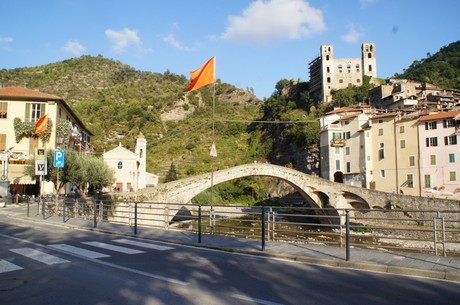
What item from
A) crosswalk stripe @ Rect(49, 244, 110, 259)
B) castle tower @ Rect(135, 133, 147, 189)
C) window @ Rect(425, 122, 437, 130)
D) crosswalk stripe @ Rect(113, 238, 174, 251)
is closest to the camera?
crosswalk stripe @ Rect(49, 244, 110, 259)

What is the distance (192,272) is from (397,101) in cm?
5810

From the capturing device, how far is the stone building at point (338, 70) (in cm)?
7806

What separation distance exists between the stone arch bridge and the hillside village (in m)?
4.91

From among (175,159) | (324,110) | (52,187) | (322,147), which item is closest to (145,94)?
(175,159)

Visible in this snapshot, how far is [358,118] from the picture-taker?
47.5 meters

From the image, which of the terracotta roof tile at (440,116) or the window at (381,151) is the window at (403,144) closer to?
the window at (381,151)

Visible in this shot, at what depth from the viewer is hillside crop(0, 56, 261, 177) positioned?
258ft

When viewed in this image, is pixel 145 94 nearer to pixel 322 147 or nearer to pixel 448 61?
pixel 322 147

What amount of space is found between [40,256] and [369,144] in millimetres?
42818

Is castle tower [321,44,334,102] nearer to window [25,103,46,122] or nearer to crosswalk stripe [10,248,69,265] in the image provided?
window [25,103,46,122]

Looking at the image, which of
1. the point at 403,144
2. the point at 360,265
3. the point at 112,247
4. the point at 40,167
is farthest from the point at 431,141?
the point at 112,247

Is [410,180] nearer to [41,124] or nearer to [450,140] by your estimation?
[450,140]

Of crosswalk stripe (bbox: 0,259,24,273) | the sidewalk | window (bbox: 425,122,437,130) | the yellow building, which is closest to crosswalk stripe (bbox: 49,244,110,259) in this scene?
crosswalk stripe (bbox: 0,259,24,273)

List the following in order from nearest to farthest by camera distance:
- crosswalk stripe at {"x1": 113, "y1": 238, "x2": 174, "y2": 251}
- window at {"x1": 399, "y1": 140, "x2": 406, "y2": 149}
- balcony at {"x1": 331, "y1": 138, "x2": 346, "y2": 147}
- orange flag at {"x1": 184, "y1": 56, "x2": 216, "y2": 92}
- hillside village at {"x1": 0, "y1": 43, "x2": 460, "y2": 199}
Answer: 1. crosswalk stripe at {"x1": 113, "y1": 238, "x2": 174, "y2": 251}
2. orange flag at {"x1": 184, "y1": 56, "x2": 216, "y2": 92}
3. hillside village at {"x1": 0, "y1": 43, "x2": 460, "y2": 199}
4. window at {"x1": 399, "y1": 140, "x2": 406, "y2": 149}
5. balcony at {"x1": 331, "y1": 138, "x2": 346, "y2": 147}
